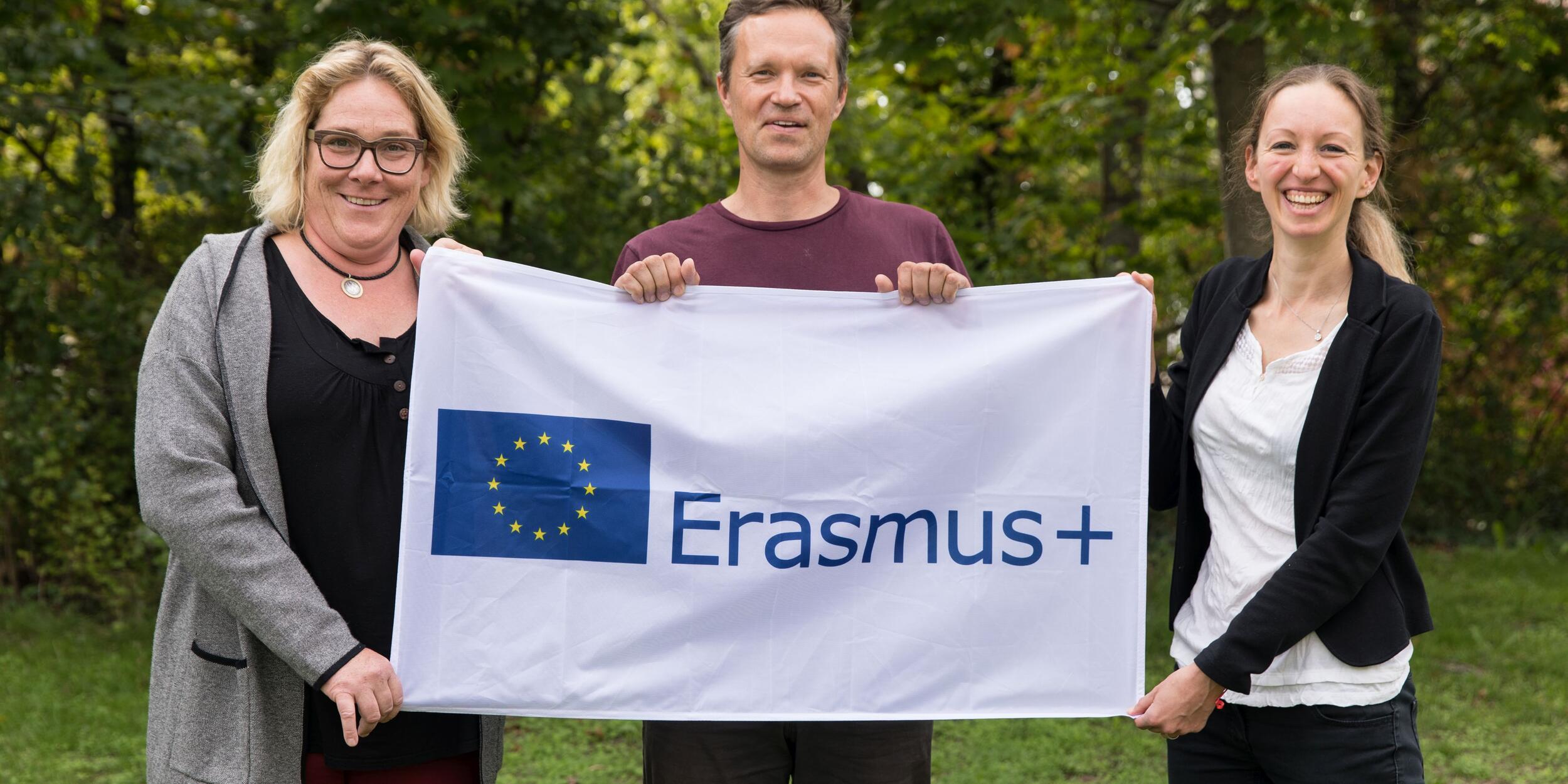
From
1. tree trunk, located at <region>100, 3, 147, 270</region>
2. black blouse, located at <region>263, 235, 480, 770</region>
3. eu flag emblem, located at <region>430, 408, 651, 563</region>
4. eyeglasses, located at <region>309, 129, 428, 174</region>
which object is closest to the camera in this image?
black blouse, located at <region>263, 235, 480, 770</region>

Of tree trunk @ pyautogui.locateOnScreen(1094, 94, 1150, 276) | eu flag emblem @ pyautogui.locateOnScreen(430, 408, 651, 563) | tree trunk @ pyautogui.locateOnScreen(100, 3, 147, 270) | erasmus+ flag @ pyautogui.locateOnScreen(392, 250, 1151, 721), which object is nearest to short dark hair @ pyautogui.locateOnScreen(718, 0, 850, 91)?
erasmus+ flag @ pyautogui.locateOnScreen(392, 250, 1151, 721)

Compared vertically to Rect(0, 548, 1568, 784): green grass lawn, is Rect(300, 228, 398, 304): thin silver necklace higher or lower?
higher

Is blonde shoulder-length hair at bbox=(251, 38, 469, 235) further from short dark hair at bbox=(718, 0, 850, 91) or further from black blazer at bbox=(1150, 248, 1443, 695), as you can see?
black blazer at bbox=(1150, 248, 1443, 695)

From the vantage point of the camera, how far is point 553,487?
2.72 metres

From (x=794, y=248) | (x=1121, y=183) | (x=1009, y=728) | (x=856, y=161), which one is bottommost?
(x=1009, y=728)

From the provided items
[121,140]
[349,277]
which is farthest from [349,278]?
[121,140]

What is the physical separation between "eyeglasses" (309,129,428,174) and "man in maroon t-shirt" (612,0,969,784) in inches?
21.6

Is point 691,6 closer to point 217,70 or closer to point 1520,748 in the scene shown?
point 217,70

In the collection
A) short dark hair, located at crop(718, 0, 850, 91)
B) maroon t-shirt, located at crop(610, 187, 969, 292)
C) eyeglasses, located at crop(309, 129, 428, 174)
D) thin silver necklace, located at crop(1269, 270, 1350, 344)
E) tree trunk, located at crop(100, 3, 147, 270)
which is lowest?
thin silver necklace, located at crop(1269, 270, 1350, 344)

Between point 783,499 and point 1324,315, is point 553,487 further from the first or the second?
point 1324,315

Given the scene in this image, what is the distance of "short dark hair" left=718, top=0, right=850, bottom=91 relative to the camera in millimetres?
2775

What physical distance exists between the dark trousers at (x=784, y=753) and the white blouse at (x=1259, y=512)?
68 cm

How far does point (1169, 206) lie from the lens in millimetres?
8609

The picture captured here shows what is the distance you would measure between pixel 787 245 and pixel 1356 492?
1288 mm
